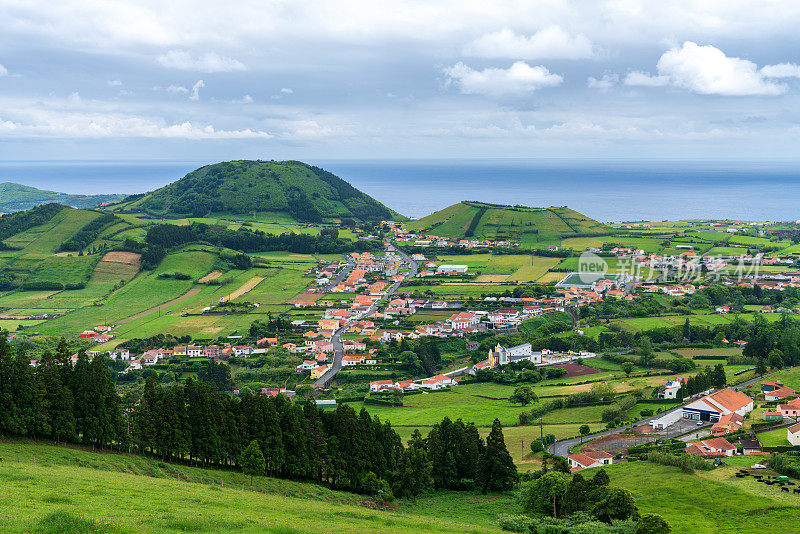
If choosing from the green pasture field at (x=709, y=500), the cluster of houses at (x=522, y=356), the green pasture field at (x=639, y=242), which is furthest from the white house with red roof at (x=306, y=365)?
the green pasture field at (x=639, y=242)

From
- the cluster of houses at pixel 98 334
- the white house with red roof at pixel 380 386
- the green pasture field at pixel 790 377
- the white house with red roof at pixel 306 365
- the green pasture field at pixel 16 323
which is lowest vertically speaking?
the white house with red roof at pixel 380 386

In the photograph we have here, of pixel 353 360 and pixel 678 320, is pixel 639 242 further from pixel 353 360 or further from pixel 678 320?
pixel 353 360

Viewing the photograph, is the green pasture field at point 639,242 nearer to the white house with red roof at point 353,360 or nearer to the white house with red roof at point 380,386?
the white house with red roof at point 353,360

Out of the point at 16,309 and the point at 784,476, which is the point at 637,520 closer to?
the point at 784,476

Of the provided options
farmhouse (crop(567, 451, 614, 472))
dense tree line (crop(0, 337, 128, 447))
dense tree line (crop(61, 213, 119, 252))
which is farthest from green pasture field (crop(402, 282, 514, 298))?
dense tree line (crop(0, 337, 128, 447))

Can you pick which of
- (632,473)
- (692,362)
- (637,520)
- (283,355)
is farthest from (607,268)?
(637,520)

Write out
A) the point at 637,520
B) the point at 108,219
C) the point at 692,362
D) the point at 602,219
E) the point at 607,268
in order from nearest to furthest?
1. the point at 637,520
2. the point at 692,362
3. the point at 607,268
4. the point at 108,219
5. the point at 602,219
